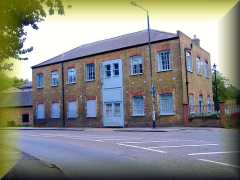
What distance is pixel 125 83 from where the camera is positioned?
25359mm

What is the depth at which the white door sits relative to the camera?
84.2ft

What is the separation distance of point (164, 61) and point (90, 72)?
6548 millimetres

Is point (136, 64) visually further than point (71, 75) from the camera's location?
No

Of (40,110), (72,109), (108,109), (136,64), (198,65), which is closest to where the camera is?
(136,64)

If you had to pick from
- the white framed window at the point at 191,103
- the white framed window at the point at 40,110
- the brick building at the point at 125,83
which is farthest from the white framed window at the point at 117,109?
the white framed window at the point at 40,110

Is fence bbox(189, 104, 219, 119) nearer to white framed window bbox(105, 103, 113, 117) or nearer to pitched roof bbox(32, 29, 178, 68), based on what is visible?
pitched roof bbox(32, 29, 178, 68)

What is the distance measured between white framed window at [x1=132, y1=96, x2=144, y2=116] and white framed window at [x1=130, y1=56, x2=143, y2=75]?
5.92ft

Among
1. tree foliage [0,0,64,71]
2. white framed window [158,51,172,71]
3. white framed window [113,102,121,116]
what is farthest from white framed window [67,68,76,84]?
tree foliage [0,0,64,71]

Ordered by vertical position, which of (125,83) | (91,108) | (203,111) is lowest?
(203,111)

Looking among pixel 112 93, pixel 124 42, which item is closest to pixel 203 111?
pixel 112 93

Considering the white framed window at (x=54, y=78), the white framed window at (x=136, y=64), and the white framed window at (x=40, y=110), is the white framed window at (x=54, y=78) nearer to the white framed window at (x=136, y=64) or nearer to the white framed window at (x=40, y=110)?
the white framed window at (x=40, y=110)

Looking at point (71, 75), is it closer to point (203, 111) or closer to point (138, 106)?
point (138, 106)

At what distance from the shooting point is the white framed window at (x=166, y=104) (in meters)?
23.1

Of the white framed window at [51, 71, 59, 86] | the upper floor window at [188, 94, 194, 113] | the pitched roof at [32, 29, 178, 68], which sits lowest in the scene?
the upper floor window at [188, 94, 194, 113]
